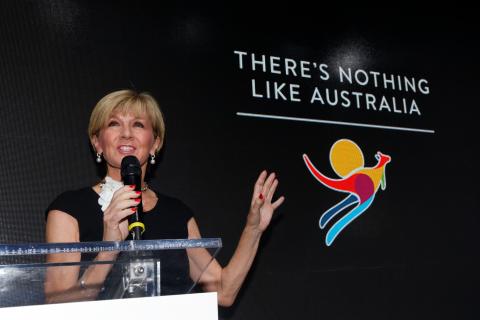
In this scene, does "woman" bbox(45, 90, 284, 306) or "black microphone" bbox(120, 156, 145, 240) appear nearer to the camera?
"black microphone" bbox(120, 156, 145, 240)

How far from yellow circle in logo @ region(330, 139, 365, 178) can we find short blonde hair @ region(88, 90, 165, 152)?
1175 millimetres

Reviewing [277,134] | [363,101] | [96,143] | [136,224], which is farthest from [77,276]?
[363,101]

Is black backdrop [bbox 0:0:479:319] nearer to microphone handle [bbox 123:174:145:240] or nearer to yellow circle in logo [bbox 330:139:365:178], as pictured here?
yellow circle in logo [bbox 330:139:365:178]

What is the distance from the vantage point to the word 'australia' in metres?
3.06

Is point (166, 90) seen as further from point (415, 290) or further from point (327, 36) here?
point (415, 290)

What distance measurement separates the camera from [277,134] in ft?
9.37

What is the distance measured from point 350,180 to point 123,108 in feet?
4.75

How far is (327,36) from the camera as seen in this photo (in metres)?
3.18

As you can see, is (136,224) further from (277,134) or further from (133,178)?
(277,134)

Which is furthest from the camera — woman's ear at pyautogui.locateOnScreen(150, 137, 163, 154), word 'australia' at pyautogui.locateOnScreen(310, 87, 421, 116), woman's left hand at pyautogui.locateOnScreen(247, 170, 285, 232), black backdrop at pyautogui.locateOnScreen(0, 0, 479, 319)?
word 'australia' at pyautogui.locateOnScreen(310, 87, 421, 116)

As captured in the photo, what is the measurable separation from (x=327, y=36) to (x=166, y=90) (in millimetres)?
1138

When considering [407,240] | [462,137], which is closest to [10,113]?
[407,240]

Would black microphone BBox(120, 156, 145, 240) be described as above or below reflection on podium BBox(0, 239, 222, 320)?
above

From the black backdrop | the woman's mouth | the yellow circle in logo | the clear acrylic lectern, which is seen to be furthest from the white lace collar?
the yellow circle in logo
